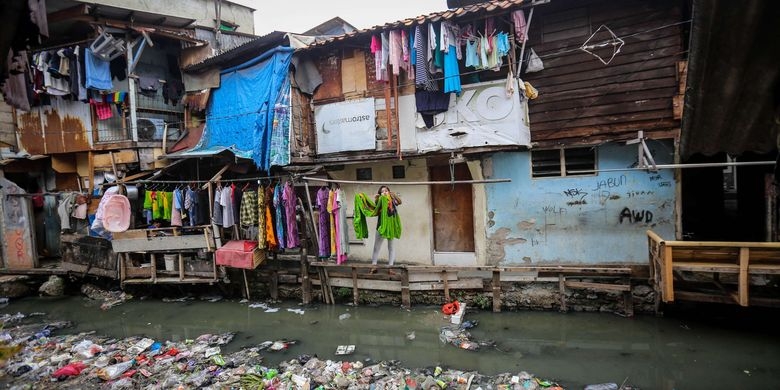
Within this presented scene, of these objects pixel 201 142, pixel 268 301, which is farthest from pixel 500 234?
pixel 201 142

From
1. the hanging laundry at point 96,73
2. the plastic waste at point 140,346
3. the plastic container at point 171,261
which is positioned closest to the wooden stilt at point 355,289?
the plastic waste at point 140,346

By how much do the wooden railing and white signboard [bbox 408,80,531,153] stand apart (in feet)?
11.6

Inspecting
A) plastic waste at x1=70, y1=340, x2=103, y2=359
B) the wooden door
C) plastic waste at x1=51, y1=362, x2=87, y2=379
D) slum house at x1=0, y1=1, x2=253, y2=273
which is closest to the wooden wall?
the wooden door

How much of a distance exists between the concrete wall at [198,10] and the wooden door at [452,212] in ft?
35.3

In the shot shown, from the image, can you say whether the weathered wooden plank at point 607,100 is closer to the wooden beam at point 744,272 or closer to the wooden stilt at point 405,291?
the wooden beam at point 744,272

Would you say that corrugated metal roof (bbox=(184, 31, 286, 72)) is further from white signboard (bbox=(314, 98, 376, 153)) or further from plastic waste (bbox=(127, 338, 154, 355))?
plastic waste (bbox=(127, 338, 154, 355))

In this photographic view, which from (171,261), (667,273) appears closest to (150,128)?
(171,261)

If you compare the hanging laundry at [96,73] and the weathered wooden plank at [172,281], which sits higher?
the hanging laundry at [96,73]

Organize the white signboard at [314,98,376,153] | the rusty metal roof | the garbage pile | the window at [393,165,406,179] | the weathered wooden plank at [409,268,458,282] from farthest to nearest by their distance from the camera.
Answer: the window at [393,165,406,179] → the white signboard at [314,98,376,153] → the weathered wooden plank at [409,268,458,282] → the garbage pile → the rusty metal roof

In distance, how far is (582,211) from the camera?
889 centimetres

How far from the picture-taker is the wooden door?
10.4 metres

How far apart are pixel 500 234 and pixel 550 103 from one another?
326 centimetres

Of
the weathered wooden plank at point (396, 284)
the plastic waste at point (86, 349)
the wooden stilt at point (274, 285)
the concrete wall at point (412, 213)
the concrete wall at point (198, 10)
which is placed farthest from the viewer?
the concrete wall at point (198, 10)

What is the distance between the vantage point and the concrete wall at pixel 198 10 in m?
13.7
